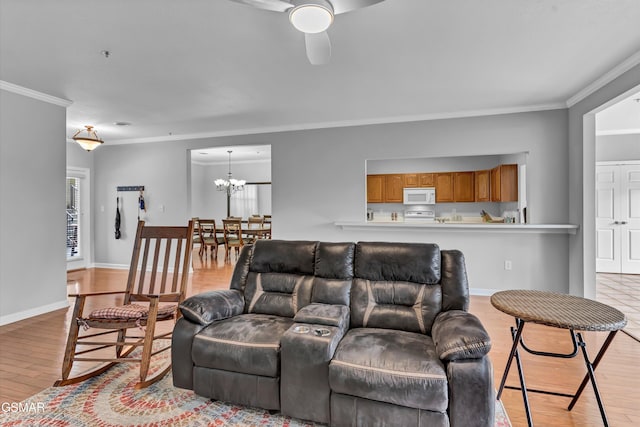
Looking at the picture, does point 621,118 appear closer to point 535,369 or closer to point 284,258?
point 535,369

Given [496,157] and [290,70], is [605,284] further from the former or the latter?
[290,70]

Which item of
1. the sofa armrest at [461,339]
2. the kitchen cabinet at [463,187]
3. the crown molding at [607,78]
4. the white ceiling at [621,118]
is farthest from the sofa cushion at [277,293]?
the kitchen cabinet at [463,187]

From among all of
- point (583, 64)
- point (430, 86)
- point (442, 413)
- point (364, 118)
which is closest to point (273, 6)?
point (442, 413)

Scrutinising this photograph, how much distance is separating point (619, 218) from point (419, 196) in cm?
340

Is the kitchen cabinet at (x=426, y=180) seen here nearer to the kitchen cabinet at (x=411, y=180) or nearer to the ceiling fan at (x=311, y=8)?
the kitchen cabinet at (x=411, y=180)

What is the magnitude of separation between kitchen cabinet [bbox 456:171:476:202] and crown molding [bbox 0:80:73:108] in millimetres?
6659

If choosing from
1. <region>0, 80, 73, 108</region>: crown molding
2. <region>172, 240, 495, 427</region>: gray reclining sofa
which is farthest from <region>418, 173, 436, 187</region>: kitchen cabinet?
<region>0, 80, 73, 108</region>: crown molding

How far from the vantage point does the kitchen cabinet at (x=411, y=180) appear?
24.1 ft

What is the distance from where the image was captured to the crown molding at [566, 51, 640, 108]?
2838 millimetres

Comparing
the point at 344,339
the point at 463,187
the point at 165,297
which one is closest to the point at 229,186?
the point at 463,187

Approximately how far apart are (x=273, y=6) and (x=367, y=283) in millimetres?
1764

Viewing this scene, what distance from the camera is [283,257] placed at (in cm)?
256

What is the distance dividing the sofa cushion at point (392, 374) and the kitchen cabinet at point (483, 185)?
5.66 m

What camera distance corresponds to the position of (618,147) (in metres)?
5.87
